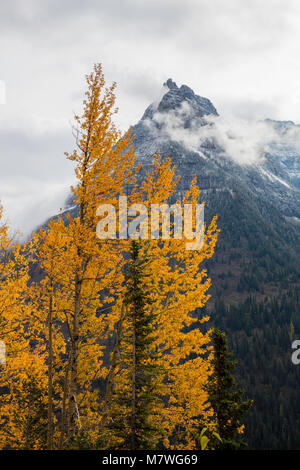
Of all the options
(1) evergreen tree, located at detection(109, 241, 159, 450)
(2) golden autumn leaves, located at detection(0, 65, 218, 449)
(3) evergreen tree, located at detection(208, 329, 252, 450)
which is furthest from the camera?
(3) evergreen tree, located at detection(208, 329, 252, 450)

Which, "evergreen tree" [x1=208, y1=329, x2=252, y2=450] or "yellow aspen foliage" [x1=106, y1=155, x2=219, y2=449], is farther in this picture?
"evergreen tree" [x1=208, y1=329, x2=252, y2=450]

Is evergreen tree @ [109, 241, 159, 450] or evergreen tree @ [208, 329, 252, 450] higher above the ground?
evergreen tree @ [109, 241, 159, 450]

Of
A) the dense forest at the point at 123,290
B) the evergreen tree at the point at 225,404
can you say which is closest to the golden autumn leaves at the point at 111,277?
the dense forest at the point at 123,290

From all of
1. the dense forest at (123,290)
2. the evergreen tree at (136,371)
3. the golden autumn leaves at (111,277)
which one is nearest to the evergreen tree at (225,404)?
the dense forest at (123,290)

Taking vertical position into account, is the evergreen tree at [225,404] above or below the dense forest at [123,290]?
below

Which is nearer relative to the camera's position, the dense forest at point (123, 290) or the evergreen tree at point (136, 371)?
the dense forest at point (123, 290)

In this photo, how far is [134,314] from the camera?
9.15m

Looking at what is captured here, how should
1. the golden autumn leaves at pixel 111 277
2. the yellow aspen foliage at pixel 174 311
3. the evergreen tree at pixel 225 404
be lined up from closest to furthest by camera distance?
the golden autumn leaves at pixel 111 277 → the yellow aspen foliage at pixel 174 311 → the evergreen tree at pixel 225 404

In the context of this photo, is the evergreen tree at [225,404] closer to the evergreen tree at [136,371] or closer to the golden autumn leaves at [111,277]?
the golden autumn leaves at [111,277]

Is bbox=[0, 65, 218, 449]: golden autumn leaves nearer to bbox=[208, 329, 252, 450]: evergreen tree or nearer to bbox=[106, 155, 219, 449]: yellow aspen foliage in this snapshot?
bbox=[106, 155, 219, 449]: yellow aspen foliage

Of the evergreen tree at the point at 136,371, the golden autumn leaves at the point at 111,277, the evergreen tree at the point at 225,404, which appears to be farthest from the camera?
the evergreen tree at the point at 225,404

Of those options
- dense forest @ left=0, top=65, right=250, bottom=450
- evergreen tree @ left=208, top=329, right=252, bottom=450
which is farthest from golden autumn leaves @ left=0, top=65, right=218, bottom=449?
evergreen tree @ left=208, top=329, right=252, bottom=450

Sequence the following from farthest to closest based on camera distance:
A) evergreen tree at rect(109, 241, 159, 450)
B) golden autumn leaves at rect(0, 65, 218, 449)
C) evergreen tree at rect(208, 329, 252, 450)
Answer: evergreen tree at rect(208, 329, 252, 450), evergreen tree at rect(109, 241, 159, 450), golden autumn leaves at rect(0, 65, 218, 449)
